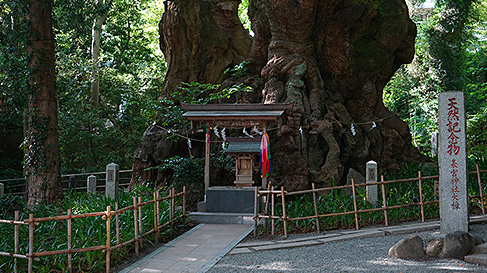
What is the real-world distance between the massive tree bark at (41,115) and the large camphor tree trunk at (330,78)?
18.0 ft

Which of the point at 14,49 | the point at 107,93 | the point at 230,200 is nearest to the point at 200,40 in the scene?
the point at 230,200

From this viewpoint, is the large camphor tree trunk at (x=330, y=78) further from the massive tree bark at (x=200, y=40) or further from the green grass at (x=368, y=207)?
the green grass at (x=368, y=207)

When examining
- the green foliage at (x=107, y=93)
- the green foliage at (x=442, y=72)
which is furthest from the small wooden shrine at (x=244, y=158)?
the green foliage at (x=442, y=72)

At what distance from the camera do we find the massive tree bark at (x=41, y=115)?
8375mm

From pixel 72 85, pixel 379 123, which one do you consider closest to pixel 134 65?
pixel 72 85

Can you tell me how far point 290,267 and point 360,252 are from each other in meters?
1.29

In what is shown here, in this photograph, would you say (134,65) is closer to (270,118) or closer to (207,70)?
(207,70)

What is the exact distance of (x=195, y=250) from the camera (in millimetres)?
7172

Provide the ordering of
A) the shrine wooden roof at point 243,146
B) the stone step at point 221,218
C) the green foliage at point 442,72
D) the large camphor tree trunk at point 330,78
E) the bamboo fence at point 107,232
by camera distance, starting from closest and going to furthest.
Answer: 1. the bamboo fence at point 107,232
2. the stone step at point 221,218
3. the shrine wooden roof at point 243,146
4. the large camphor tree trunk at point 330,78
5. the green foliage at point 442,72

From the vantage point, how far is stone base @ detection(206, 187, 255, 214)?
9.91 meters

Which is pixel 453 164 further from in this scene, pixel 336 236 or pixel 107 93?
pixel 107 93

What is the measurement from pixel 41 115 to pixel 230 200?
4.54 meters

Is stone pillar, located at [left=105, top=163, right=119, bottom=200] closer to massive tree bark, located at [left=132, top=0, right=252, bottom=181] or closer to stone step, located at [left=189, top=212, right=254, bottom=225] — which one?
stone step, located at [left=189, top=212, right=254, bottom=225]

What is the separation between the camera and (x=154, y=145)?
1359 cm
